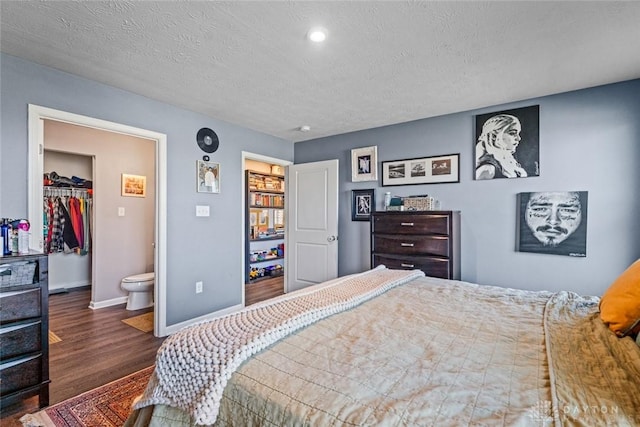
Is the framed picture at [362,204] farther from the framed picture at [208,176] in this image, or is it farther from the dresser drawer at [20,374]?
the dresser drawer at [20,374]

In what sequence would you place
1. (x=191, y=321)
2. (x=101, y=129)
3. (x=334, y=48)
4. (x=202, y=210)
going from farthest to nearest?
(x=202, y=210) → (x=191, y=321) → (x=101, y=129) → (x=334, y=48)

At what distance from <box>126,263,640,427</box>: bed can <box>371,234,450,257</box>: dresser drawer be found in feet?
4.58

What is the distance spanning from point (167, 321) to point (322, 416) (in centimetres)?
282

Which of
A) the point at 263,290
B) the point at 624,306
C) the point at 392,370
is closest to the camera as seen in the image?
the point at 392,370

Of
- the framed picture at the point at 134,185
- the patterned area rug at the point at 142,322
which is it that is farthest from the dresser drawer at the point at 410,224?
the framed picture at the point at 134,185

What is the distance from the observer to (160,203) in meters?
2.96

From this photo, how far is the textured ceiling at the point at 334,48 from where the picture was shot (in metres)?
1.62

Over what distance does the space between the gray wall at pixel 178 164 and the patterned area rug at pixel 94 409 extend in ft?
3.49

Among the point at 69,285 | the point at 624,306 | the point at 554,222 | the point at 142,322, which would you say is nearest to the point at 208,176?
the point at 142,322

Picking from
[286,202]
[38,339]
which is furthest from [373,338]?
[286,202]

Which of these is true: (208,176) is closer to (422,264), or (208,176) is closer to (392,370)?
(422,264)

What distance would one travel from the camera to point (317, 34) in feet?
5.90

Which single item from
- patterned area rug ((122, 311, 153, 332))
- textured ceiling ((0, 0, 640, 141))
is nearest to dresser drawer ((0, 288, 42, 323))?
patterned area rug ((122, 311, 153, 332))

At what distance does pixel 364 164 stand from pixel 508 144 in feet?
5.30
